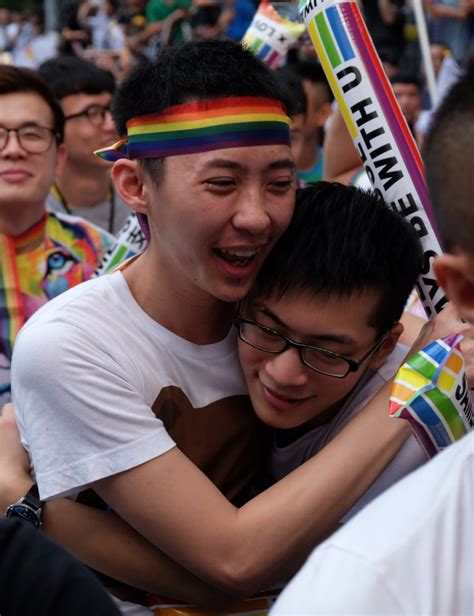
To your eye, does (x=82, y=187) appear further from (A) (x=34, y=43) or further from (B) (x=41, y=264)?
(A) (x=34, y=43)

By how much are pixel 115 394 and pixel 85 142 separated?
3476 millimetres

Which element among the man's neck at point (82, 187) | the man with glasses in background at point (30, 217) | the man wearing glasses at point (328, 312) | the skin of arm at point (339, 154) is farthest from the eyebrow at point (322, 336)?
the man's neck at point (82, 187)

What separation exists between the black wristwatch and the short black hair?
882 millimetres

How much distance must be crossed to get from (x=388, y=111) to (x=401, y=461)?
0.81 meters

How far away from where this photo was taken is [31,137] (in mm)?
3682

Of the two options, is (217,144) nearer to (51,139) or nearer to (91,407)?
(91,407)

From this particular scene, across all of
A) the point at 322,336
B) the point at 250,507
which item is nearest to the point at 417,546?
the point at 250,507

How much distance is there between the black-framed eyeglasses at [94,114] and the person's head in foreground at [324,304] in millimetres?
3367

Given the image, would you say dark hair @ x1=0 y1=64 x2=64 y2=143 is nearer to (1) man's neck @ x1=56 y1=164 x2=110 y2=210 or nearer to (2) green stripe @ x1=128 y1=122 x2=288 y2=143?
(1) man's neck @ x1=56 y1=164 x2=110 y2=210

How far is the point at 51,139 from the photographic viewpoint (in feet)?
12.3

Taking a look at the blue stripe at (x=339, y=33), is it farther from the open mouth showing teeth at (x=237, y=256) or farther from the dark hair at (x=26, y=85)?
the dark hair at (x=26, y=85)

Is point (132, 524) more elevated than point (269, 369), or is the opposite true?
point (269, 369)

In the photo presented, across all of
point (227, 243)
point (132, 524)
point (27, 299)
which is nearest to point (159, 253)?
point (227, 243)

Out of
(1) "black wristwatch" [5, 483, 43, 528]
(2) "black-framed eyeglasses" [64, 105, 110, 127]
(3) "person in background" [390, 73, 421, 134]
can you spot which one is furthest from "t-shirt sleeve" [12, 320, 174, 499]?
(3) "person in background" [390, 73, 421, 134]
